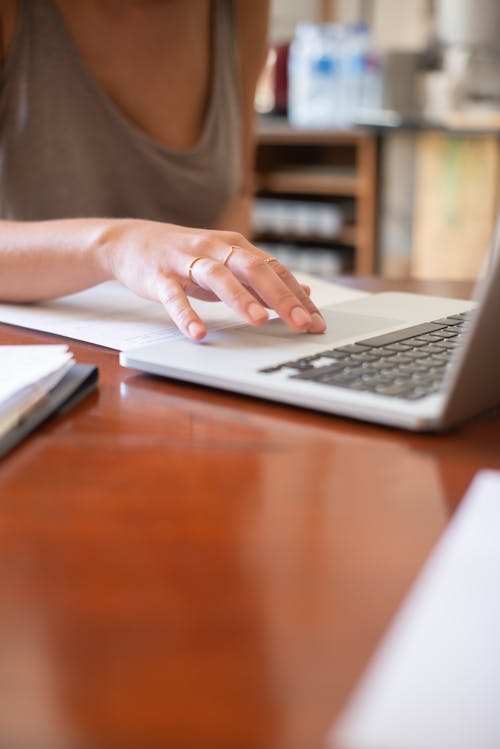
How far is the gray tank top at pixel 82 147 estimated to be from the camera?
1266 millimetres

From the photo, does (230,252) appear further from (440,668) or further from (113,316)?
(440,668)

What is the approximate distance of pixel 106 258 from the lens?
0.83 meters

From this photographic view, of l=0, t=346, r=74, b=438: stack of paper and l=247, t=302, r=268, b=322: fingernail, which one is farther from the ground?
l=247, t=302, r=268, b=322: fingernail

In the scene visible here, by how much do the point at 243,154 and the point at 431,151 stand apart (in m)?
1.65

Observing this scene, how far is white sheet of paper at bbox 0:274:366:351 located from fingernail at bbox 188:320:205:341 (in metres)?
0.05

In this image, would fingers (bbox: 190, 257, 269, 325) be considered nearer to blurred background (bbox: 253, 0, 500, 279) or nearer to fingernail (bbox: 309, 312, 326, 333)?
fingernail (bbox: 309, 312, 326, 333)

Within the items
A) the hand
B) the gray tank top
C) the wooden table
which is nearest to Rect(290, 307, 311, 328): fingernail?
the hand

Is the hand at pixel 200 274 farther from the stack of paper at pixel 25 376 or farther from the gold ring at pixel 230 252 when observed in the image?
the stack of paper at pixel 25 376

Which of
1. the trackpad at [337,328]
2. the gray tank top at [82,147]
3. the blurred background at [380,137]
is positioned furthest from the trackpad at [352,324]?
the blurred background at [380,137]

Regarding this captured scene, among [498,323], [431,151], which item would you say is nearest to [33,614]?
[498,323]

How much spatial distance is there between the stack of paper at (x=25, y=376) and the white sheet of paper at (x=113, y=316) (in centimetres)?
11

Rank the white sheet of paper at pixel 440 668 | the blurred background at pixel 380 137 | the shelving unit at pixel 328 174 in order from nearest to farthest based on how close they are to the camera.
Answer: the white sheet of paper at pixel 440 668 → the blurred background at pixel 380 137 → the shelving unit at pixel 328 174

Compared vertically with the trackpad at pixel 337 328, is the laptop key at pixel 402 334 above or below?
above

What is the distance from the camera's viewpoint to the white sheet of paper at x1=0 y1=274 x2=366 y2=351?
0.77 m
